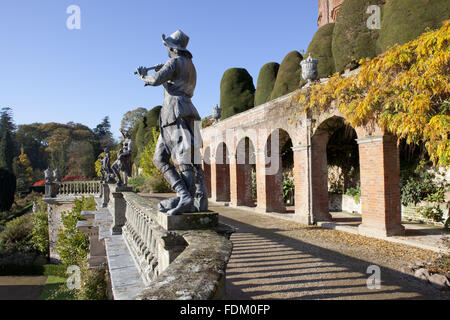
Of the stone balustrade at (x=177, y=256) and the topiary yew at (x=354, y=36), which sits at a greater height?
the topiary yew at (x=354, y=36)

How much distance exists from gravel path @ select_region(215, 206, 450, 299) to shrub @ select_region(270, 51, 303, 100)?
10718 millimetres

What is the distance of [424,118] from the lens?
216 inches

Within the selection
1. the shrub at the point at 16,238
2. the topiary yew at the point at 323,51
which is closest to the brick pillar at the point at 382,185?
the topiary yew at the point at 323,51

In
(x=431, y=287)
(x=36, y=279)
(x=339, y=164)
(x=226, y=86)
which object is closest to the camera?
(x=431, y=287)

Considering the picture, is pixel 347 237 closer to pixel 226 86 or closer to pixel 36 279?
pixel 36 279

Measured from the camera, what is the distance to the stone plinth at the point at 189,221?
2.64m

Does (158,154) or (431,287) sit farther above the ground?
(158,154)

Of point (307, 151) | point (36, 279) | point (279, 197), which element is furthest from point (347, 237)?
point (36, 279)

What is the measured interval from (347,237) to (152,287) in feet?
21.7

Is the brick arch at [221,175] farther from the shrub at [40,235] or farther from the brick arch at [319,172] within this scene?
the shrub at [40,235]

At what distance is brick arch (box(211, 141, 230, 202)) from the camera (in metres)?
15.4

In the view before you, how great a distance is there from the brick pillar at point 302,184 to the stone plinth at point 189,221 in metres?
6.68

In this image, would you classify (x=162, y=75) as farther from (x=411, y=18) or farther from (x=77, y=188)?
(x=77, y=188)

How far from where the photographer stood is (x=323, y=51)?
14.6 m
